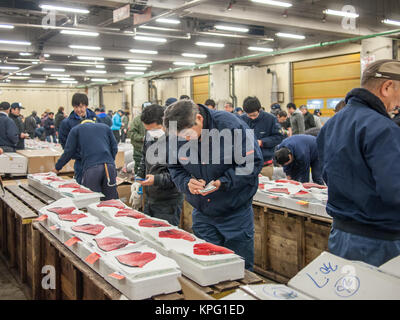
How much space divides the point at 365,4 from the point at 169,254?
1173 centimetres

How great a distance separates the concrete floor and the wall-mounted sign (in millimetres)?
12990

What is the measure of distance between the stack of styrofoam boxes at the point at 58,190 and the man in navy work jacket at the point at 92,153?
0.21m

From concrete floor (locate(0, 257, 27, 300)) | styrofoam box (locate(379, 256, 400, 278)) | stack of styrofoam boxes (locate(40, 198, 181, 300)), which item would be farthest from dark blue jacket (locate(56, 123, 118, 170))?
styrofoam box (locate(379, 256, 400, 278))

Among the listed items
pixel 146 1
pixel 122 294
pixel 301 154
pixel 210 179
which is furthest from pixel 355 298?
pixel 146 1

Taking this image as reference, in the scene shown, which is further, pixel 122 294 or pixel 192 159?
pixel 192 159

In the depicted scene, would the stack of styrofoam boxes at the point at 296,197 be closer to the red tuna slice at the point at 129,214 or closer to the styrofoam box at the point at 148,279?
the red tuna slice at the point at 129,214

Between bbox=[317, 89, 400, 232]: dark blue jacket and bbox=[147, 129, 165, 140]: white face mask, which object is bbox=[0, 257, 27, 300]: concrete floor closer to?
bbox=[147, 129, 165, 140]: white face mask

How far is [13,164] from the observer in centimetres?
657

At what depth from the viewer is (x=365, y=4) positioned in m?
11.7

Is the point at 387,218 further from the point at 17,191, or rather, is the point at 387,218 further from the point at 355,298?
the point at 17,191

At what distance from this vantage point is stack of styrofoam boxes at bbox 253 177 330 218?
3707 mm

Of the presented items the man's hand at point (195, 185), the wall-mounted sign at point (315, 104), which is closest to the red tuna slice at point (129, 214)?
the man's hand at point (195, 185)

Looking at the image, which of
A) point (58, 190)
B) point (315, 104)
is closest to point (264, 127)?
point (58, 190)

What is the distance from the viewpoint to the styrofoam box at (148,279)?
185cm
